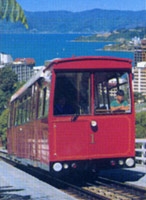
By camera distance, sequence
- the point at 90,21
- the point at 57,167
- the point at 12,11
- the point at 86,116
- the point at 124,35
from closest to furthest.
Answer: the point at 12,11
the point at 57,167
the point at 86,116
the point at 124,35
the point at 90,21

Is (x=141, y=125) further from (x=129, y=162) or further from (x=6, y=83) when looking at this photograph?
(x=129, y=162)

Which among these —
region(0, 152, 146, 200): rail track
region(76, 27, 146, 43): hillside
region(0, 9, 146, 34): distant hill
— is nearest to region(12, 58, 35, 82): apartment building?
region(0, 9, 146, 34): distant hill

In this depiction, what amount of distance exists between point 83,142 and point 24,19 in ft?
23.7

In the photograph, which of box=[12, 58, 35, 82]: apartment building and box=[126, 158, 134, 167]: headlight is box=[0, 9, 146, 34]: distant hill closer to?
box=[12, 58, 35, 82]: apartment building

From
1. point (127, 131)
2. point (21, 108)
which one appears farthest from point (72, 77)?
point (21, 108)

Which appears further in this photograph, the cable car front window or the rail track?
the cable car front window

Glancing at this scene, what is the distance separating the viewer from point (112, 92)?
12828 millimetres

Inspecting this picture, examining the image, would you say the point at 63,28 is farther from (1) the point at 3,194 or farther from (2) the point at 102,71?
(1) the point at 3,194

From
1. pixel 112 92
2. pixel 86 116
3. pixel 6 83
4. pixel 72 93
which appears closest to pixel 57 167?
pixel 86 116

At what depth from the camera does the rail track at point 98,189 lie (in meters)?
11.1

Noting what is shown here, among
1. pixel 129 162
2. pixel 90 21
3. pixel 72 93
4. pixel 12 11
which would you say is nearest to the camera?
pixel 12 11

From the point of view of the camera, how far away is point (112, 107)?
12703mm

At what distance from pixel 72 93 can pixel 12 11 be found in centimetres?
732

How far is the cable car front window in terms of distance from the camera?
12507 millimetres
